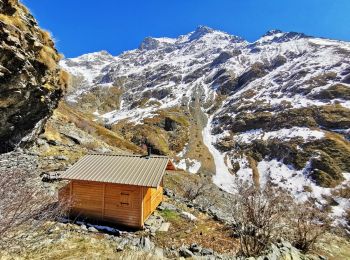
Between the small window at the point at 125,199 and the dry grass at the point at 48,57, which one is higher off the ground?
the dry grass at the point at 48,57

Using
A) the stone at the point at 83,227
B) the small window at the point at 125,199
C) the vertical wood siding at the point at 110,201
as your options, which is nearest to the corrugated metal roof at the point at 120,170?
the vertical wood siding at the point at 110,201

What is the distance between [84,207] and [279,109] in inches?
4733

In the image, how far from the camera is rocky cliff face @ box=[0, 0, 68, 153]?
23.0m

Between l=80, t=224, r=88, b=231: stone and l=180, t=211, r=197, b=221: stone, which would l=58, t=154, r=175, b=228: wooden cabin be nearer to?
l=80, t=224, r=88, b=231: stone

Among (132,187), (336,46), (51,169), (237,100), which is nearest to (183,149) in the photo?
(237,100)

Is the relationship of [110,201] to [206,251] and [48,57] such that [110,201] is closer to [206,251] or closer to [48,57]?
[206,251]

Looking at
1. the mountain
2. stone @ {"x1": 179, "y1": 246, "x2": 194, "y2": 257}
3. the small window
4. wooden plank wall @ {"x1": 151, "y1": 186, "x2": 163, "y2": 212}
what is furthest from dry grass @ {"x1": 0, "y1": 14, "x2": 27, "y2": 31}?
the mountain

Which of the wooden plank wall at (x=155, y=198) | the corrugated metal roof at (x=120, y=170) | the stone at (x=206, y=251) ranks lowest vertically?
the stone at (x=206, y=251)

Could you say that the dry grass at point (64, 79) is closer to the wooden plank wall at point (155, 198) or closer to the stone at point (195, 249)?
the wooden plank wall at point (155, 198)

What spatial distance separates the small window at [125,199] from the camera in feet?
69.8

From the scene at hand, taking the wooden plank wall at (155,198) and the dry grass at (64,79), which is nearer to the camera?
the wooden plank wall at (155,198)

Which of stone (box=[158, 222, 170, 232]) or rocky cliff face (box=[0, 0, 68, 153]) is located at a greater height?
rocky cliff face (box=[0, 0, 68, 153])

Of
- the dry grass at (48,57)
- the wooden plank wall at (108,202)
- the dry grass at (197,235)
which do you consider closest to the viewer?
the dry grass at (197,235)

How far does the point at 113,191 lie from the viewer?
2162 centimetres
